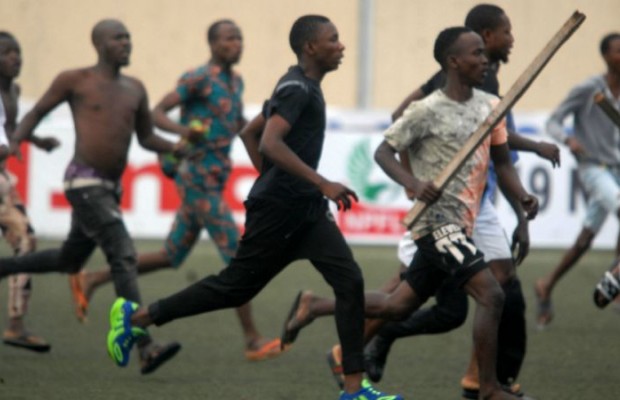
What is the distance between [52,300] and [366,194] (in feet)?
17.2

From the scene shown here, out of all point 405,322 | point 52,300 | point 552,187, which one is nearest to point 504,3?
point 552,187

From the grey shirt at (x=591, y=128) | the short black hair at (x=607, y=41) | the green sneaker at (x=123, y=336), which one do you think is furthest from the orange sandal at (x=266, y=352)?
the short black hair at (x=607, y=41)

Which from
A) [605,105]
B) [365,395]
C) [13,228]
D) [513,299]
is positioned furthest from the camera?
[13,228]

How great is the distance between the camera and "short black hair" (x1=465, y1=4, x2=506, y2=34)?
910 cm

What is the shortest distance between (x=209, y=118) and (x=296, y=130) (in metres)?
3.35

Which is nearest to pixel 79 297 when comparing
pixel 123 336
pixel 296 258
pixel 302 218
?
pixel 123 336

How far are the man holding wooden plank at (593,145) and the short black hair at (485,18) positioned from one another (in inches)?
118

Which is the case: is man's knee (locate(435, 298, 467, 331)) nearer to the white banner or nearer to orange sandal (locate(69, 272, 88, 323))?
orange sandal (locate(69, 272, 88, 323))

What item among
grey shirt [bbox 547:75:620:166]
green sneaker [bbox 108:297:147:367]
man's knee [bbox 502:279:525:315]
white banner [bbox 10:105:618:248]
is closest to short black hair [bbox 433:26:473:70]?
man's knee [bbox 502:279:525:315]

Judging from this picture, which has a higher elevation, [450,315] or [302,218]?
[302,218]

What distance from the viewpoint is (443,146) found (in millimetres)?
8180

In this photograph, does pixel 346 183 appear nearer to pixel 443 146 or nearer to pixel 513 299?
pixel 513 299

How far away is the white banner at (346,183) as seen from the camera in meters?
17.6

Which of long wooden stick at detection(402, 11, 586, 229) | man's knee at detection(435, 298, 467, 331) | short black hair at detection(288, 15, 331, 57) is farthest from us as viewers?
man's knee at detection(435, 298, 467, 331)
